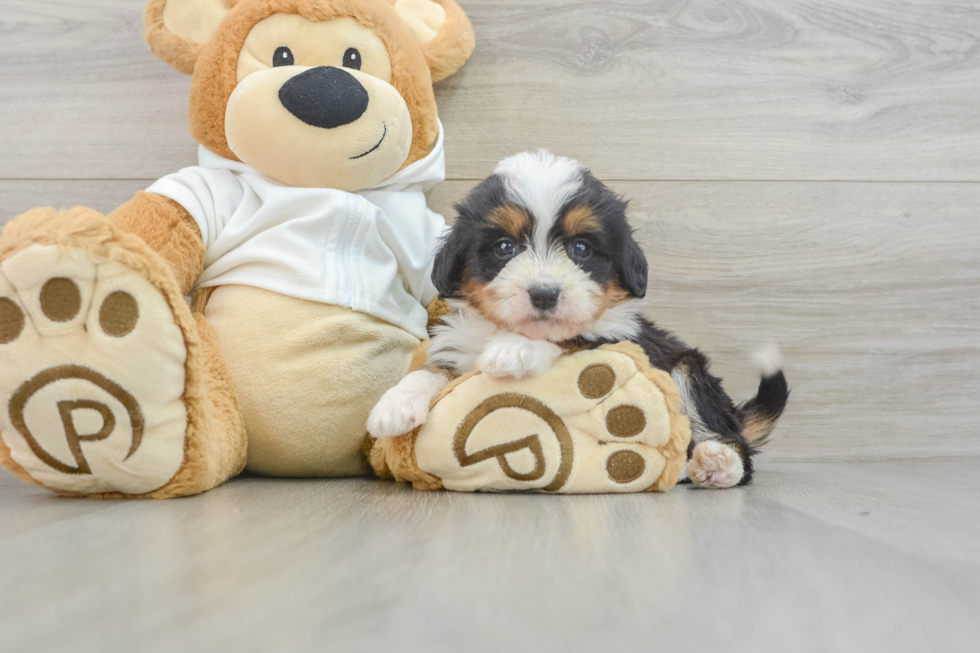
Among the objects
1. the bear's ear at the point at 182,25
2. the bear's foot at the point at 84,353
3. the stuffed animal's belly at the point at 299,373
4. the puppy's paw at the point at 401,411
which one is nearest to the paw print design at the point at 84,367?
the bear's foot at the point at 84,353

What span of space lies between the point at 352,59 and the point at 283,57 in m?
0.13

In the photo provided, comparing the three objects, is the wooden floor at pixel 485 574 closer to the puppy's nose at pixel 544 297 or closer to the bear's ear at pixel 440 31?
the puppy's nose at pixel 544 297

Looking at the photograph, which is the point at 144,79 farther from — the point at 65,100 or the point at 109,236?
the point at 109,236

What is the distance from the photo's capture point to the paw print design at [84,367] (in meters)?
1.07

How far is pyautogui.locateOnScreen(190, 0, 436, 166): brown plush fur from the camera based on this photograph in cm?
141

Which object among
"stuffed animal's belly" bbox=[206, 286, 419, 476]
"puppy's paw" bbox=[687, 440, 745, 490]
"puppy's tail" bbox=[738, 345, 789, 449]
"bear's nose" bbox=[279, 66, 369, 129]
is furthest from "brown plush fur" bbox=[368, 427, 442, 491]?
"puppy's tail" bbox=[738, 345, 789, 449]

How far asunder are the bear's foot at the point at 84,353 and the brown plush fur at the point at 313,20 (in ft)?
1.43

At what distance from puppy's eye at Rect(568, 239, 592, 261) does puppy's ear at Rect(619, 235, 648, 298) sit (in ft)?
0.22

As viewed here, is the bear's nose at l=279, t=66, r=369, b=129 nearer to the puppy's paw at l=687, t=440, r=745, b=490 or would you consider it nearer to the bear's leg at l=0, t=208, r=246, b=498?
the bear's leg at l=0, t=208, r=246, b=498

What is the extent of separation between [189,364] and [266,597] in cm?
59

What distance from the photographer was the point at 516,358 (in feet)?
3.87

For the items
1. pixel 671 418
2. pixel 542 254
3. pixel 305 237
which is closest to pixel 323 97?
pixel 305 237

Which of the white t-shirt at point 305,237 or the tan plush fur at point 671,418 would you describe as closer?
the tan plush fur at point 671,418

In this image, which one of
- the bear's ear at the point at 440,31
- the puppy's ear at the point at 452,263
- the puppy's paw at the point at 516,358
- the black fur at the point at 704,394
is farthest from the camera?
the bear's ear at the point at 440,31
